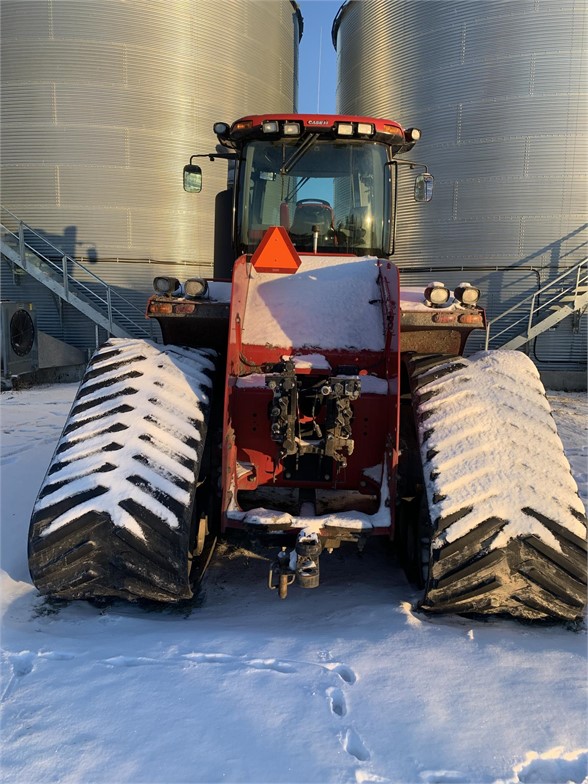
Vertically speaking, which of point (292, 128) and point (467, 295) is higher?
point (292, 128)

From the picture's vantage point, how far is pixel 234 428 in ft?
11.4

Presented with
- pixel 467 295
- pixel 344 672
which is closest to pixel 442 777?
pixel 344 672

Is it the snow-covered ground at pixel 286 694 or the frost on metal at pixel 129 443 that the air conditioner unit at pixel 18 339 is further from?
the snow-covered ground at pixel 286 694

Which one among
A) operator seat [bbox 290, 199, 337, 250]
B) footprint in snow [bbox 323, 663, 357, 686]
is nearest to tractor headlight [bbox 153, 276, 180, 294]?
operator seat [bbox 290, 199, 337, 250]

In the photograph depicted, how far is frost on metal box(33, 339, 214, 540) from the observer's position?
2869 millimetres

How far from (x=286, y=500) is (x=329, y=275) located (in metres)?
1.55

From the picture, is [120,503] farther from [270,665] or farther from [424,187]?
[424,187]

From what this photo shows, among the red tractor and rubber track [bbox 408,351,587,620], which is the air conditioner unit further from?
rubber track [bbox 408,351,587,620]

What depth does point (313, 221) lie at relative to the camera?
4.75 metres

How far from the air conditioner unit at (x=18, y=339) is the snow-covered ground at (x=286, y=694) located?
8153 millimetres

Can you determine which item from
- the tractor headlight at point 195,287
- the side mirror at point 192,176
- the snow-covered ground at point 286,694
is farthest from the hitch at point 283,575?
the side mirror at point 192,176

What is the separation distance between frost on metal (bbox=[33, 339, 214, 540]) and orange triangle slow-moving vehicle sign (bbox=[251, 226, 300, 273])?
823 mm

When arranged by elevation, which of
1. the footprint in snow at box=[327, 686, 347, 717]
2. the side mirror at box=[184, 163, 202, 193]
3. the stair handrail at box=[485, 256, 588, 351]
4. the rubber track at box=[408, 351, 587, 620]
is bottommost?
the footprint in snow at box=[327, 686, 347, 717]

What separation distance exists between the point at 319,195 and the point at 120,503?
308 cm
